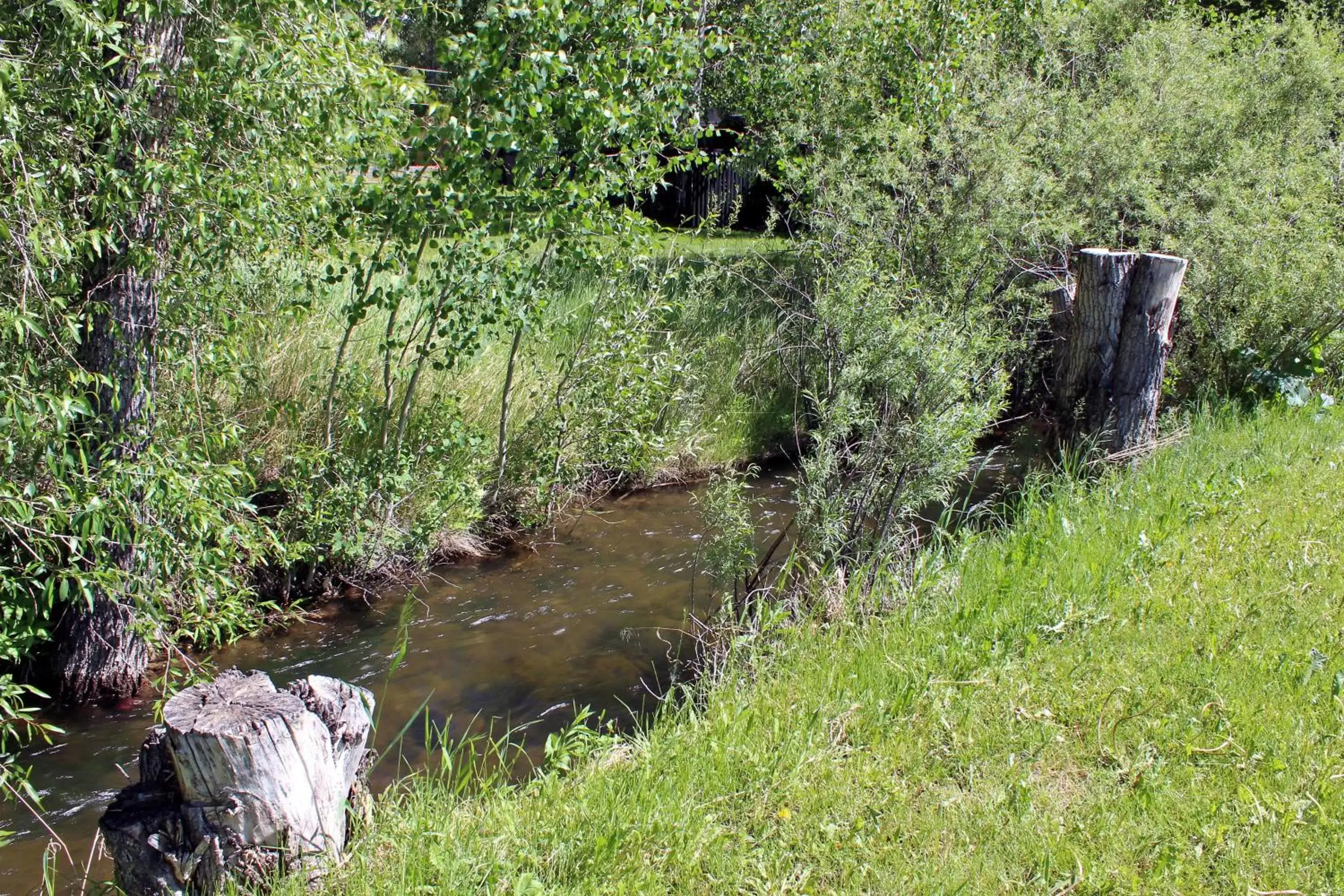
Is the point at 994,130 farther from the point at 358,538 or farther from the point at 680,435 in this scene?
the point at 358,538

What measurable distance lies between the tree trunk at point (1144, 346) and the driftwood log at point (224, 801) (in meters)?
5.93

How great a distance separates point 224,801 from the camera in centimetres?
316

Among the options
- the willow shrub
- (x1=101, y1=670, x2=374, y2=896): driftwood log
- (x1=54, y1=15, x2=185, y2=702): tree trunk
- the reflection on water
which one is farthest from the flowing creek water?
the willow shrub

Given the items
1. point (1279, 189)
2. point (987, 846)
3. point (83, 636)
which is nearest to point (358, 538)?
point (83, 636)

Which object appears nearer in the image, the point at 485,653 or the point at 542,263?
the point at 485,653

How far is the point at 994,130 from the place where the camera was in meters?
9.45

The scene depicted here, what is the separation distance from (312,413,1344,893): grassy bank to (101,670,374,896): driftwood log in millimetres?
229

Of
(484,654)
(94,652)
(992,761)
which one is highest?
(992,761)

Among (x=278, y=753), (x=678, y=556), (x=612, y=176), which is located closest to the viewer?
(x=278, y=753)

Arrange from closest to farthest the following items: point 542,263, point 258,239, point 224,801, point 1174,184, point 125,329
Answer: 1. point 224,801
2. point 125,329
3. point 258,239
4. point 542,263
5. point 1174,184

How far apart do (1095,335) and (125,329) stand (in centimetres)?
608

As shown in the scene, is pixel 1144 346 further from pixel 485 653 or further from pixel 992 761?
pixel 485 653

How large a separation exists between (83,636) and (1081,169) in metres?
8.81

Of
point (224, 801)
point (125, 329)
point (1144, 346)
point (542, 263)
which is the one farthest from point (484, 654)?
point (1144, 346)
